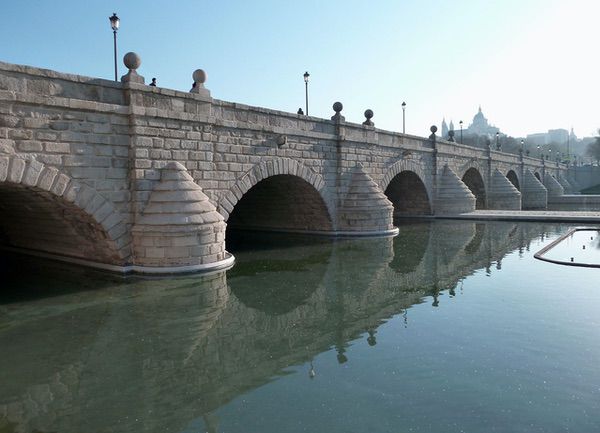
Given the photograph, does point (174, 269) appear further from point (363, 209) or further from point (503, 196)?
point (503, 196)

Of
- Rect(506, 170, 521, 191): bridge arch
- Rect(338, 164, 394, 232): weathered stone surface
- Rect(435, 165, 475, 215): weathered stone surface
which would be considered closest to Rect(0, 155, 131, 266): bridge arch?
Rect(338, 164, 394, 232): weathered stone surface

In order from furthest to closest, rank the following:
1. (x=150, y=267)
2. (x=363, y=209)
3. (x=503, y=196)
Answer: (x=503, y=196) → (x=363, y=209) → (x=150, y=267)

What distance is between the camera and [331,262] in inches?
522

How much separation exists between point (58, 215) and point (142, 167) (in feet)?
7.50

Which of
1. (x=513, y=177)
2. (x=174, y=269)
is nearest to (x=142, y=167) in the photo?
(x=174, y=269)

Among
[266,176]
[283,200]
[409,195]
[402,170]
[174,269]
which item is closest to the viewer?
[174,269]

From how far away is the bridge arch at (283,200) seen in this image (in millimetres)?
15461

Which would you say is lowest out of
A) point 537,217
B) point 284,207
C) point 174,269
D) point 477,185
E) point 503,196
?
point 174,269

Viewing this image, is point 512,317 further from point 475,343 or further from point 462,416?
point 462,416

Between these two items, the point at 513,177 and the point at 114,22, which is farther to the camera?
the point at 513,177

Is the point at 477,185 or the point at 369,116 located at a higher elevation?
the point at 369,116

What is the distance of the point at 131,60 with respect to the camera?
1113 cm

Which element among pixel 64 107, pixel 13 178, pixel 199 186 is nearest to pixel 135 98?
pixel 64 107

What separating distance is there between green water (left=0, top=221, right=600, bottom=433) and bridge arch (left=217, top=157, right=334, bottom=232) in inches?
179
